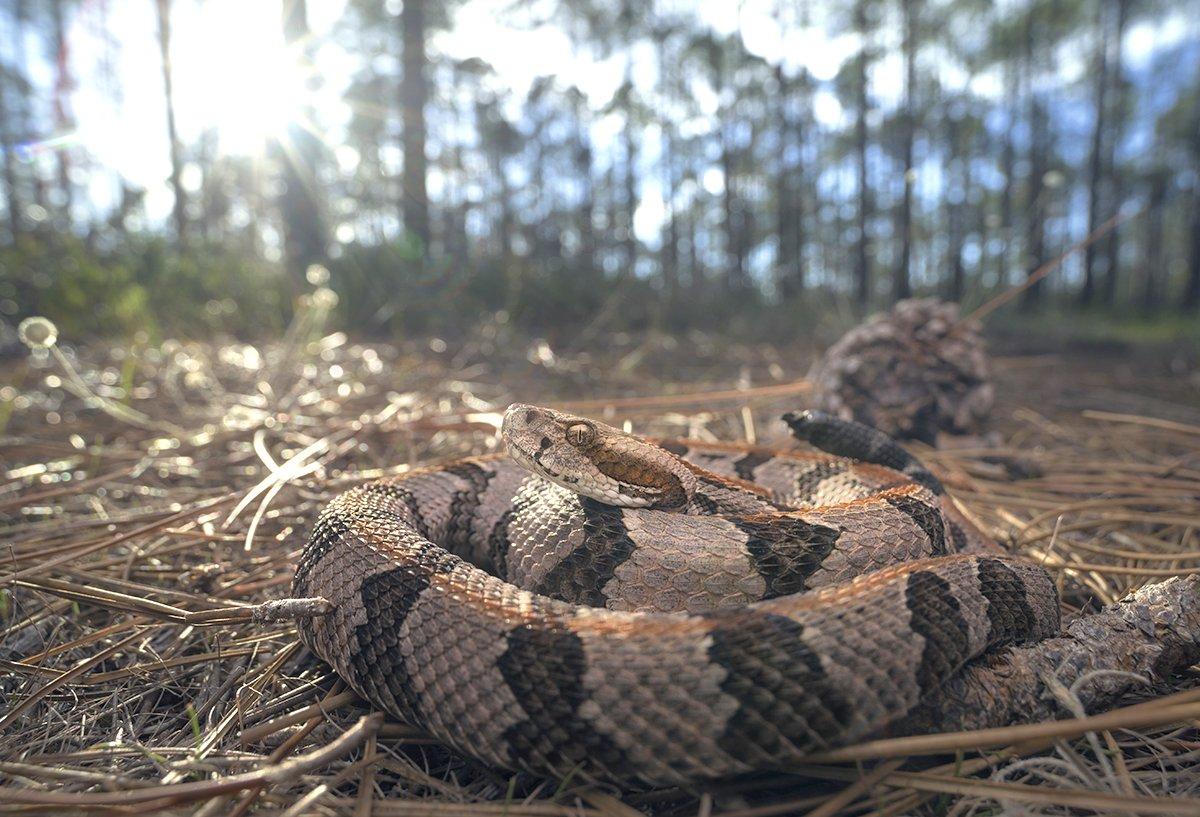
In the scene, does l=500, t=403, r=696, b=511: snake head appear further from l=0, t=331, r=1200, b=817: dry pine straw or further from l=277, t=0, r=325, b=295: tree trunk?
l=277, t=0, r=325, b=295: tree trunk

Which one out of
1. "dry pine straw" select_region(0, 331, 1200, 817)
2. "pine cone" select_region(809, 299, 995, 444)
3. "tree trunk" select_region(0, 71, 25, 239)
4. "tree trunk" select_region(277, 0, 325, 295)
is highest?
"tree trunk" select_region(0, 71, 25, 239)

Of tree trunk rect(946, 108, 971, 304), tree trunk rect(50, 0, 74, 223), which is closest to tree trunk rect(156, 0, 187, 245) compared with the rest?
tree trunk rect(50, 0, 74, 223)

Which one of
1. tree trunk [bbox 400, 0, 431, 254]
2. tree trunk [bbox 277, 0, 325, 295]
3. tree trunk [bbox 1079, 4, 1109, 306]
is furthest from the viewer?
tree trunk [bbox 1079, 4, 1109, 306]

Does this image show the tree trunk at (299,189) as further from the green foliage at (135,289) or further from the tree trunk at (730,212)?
the tree trunk at (730,212)

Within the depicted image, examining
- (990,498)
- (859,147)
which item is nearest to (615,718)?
(990,498)

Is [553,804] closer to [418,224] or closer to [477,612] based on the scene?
Result: [477,612]

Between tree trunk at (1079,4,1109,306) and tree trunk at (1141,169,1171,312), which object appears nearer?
tree trunk at (1079,4,1109,306)

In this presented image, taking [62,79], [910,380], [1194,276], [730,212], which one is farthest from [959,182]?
[62,79]

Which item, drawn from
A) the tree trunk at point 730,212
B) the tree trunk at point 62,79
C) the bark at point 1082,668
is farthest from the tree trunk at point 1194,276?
the tree trunk at point 62,79
